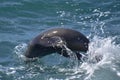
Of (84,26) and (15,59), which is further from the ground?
(84,26)

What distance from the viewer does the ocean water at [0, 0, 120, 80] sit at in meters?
8.11

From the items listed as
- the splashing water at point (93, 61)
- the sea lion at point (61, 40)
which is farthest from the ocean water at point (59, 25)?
the sea lion at point (61, 40)

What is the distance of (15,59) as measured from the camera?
9.09 metres

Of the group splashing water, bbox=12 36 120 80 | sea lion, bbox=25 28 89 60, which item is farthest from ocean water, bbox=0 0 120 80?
sea lion, bbox=25 28 89 60

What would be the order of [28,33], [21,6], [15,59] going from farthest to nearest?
1. [21,6]
2. [28,33]
3. [15,59]

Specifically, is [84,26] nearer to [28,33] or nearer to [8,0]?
[28,33]

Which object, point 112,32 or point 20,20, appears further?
point 20,20

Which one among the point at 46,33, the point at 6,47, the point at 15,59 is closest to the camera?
the point at 46,33

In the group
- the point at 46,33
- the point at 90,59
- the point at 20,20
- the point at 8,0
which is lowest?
the point at 90,59

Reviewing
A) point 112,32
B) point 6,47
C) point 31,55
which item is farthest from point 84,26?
point 31,55

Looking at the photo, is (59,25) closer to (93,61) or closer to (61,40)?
(93,61)

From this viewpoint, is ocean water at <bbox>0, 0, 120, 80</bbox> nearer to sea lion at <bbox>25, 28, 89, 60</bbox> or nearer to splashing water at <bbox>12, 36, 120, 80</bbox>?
splashing water at <bbox>12, 36, 120, 80</bbox>

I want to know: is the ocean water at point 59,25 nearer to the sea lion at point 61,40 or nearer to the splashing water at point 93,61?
the splashing water at point 93,61

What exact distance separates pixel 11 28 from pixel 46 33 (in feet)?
10.4
